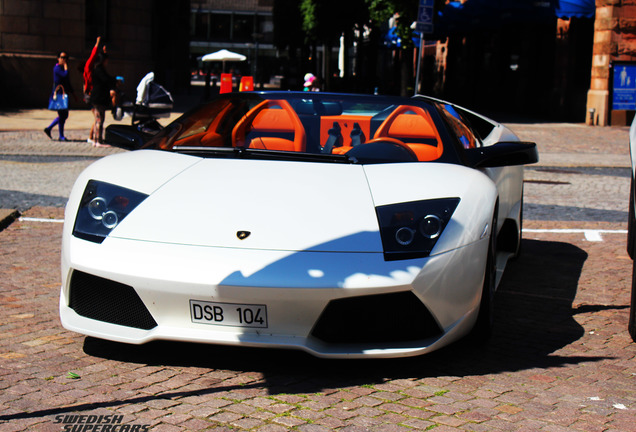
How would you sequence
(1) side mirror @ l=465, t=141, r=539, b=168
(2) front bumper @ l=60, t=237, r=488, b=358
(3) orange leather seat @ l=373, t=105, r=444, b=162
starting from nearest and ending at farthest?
(2) front bumper @ l=60, t=237, r=488, b=358
(1) side mirror @ l=465, t=141, r=539, b=168
(3) orange leather seat @ l=373, t=105, r=444, b=162

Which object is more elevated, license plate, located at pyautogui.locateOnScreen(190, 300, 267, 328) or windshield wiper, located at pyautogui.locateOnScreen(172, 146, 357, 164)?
windshield wiper, located at pyautogui.locateOnScreen(172, 146, 357, 164)

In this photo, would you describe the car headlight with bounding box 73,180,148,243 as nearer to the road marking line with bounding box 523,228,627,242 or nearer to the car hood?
the car hood

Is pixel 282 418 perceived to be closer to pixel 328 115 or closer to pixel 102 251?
pixel 102 251

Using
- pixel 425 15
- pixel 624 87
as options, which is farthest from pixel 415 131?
pixel 624 87

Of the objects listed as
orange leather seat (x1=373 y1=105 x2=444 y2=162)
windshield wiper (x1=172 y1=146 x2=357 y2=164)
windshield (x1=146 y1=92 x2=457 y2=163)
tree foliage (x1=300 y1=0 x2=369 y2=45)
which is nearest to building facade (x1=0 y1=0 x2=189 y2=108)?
tree foliage (x1=300 y1=0 x2=369 y2=45)

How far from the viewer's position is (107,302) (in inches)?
152

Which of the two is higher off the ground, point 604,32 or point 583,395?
point 604,32

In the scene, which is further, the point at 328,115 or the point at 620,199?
the point at 620,199

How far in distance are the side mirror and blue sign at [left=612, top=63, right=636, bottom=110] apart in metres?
21.0

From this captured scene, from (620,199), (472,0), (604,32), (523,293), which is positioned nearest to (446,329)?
(523,293)

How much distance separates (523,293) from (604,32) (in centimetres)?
2115

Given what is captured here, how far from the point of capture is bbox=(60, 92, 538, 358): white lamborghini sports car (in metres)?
3.66

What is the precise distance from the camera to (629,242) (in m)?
5.75

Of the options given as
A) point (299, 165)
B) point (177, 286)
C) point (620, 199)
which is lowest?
point (620, 199)
